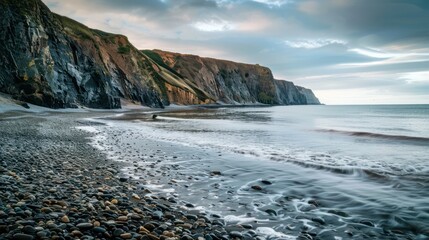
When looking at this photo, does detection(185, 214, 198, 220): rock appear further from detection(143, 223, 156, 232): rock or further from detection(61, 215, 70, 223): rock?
detection(61, 215, 70, 223): rock

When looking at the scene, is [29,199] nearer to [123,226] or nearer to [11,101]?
[123,226]

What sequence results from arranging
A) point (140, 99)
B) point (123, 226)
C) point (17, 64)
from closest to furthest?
point (123, 226) → point (17, 64) → point (140, 99)

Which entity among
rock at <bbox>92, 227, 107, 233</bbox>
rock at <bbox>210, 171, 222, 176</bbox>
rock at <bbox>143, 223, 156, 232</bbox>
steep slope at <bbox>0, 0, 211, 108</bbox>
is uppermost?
steep slope at <bbox>0, 0, 211, 108</bbox>

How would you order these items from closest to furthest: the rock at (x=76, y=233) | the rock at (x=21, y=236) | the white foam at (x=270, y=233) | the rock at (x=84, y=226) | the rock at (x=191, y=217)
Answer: the rock at (x=21, y=236)
the rock at (x=76, y=233)
the rock at (x=84, y=226)
the white foam at (x=270, y=233)
the rock at (x=191, y=217)

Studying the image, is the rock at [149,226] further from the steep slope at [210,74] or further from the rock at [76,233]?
the steep slope at [210,74]

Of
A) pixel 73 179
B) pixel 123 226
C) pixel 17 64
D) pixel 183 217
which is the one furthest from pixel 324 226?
pixel 17 64

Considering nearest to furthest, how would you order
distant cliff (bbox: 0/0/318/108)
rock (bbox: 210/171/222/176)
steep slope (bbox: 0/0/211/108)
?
rock (bbox: 210/171/222/176) < steep slope (bbox: 0/0/211/108) < distant cliff (bbox: 0/0/318/108)

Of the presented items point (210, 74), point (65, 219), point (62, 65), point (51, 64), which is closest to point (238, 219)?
point (65, 219)

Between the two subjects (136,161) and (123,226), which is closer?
(123,226)

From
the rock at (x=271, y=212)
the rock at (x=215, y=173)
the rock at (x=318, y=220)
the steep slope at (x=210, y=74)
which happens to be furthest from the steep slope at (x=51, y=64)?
the steep slope at (x=210, y=74)

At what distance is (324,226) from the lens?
5445mm

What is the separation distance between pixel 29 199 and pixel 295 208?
5600 mm

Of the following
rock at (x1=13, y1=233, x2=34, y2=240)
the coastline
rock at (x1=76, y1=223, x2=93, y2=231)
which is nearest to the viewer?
rock at (x1=13, y1=233, x2=34, y2=240)

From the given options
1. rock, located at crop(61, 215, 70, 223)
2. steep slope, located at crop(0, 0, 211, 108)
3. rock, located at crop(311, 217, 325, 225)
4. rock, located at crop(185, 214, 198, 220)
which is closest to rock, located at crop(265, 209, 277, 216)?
rock, located at crop(311, 217, 325, 225)
